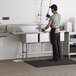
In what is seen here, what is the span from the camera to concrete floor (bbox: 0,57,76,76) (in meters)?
5.44

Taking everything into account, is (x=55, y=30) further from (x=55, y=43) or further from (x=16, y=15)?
(x=16, y=15)

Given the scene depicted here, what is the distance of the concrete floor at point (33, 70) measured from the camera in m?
5.44

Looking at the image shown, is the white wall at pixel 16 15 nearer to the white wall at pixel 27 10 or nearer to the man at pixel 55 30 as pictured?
the white wall at pixel 27 10

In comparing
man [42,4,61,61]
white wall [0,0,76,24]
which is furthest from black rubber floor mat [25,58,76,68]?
white wall [0,0,76,24]

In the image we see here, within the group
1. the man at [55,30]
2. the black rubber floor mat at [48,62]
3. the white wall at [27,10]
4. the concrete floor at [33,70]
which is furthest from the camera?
the white wall at [27,10]

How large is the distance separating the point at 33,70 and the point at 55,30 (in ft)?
4.53

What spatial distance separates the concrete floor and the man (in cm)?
68

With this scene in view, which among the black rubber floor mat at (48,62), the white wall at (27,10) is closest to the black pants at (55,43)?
the black rubber floor mat at (48,62)

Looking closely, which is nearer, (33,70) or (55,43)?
(33,70)

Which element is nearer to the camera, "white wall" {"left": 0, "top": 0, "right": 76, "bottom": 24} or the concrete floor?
the concrete floor

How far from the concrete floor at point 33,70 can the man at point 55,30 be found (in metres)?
0.68

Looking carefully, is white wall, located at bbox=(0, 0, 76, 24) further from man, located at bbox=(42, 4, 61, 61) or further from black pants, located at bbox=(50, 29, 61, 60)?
black pants, located at bbox=(50, 29, 61, 60)

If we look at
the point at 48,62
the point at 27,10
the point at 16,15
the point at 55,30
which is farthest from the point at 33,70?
the point at 27,10

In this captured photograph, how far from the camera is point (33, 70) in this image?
5793 millimetres
